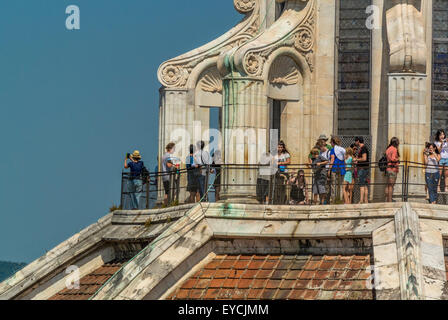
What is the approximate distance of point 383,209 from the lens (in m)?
42.6

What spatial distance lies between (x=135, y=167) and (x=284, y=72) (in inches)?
186

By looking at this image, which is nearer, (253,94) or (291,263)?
(291,263)

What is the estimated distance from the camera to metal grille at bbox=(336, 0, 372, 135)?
159 feet

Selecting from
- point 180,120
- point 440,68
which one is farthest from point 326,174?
point 180,120

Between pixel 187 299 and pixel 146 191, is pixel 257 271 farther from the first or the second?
pixel 146 191

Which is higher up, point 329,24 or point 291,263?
point 329,24

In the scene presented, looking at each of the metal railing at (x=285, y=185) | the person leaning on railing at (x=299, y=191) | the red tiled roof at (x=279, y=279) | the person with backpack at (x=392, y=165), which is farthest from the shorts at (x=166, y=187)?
the person with backpack at (x=392, y=165)

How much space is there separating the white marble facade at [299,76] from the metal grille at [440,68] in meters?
0.42

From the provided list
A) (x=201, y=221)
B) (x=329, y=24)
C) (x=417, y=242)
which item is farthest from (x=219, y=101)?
(x=417, y=242)

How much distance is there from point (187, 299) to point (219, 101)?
34.9 ft

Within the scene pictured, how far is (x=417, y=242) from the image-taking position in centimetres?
4112

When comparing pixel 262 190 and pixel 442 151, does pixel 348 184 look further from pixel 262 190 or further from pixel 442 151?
pixel 442 151
